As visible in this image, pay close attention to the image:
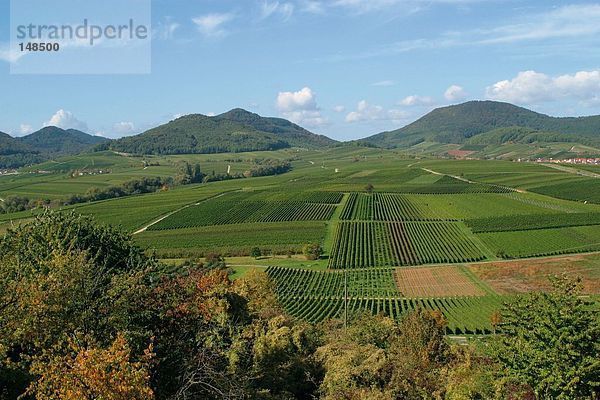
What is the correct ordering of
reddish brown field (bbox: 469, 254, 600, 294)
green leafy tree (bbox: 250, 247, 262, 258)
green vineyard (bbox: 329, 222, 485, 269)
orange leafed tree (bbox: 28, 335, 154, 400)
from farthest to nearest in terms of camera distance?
green leafy tree (bbox: 250, 247, 262, 258), green vineyard (bbox: 329, 222, 485, 269), reddish brown field (bbox: 469, 254, 600, 294), orange leafed tree (bbox: 28, 335, 154, 400)

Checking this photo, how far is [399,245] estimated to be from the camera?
74562mm

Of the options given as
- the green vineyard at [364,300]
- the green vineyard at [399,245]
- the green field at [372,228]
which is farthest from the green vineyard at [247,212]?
the green vineyard at [364,300]

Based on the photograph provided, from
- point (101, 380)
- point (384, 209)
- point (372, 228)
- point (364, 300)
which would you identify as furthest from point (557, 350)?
point (384, 209)

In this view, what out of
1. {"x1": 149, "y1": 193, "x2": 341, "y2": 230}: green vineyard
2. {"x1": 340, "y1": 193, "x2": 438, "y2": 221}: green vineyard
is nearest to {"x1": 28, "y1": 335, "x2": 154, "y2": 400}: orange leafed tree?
{"x1": 149, "y1": 193, "x2": 341, "y2": 230}: green vineyard

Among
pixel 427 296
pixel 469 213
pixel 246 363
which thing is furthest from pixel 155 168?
pixel 246 363

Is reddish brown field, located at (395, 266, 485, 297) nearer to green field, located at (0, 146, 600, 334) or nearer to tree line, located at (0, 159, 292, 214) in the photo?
green field, located at (0, 146, 600, 334)

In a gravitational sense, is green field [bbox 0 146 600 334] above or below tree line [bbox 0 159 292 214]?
below

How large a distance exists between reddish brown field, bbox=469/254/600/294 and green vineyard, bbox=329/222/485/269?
556 cm

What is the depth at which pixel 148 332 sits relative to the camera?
14.2 m

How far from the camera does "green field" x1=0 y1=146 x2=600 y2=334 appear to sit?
54.0 m

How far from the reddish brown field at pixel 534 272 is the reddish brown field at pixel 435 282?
2.49m

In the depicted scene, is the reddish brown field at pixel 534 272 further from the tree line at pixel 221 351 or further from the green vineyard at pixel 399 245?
the tree line at pixel 221 351

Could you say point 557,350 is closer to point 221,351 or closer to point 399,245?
point 221,351

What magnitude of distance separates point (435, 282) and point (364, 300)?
10981 millimetres
